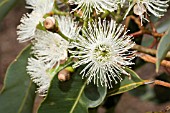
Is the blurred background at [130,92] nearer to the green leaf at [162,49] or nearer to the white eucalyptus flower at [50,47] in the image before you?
the white eucalyptus flower at [50,47]

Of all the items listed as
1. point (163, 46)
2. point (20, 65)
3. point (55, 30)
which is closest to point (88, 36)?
point (55, 30)

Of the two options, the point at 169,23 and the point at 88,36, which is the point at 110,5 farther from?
the point at 169,23

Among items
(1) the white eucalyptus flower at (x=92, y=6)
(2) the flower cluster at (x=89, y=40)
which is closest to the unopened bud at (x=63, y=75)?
(2) the flower cluster at (x=89, y=40)

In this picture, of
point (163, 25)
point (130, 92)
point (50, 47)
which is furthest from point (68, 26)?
point (130, 92)

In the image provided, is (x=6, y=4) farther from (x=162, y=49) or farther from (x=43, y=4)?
(x=162, y=49)

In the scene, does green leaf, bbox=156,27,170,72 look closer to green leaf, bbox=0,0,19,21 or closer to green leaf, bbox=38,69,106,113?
green leaf, bbox=38,69,106,113

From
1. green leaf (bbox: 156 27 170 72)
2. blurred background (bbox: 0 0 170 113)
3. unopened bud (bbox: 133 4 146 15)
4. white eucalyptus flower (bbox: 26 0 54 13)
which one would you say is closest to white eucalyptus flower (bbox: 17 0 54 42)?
white eucalyptus flower (bbox: 26 0 54 13)

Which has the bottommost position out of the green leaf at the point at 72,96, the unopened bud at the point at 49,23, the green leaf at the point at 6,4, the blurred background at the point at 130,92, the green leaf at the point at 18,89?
the blurred background at the point at 130,92
